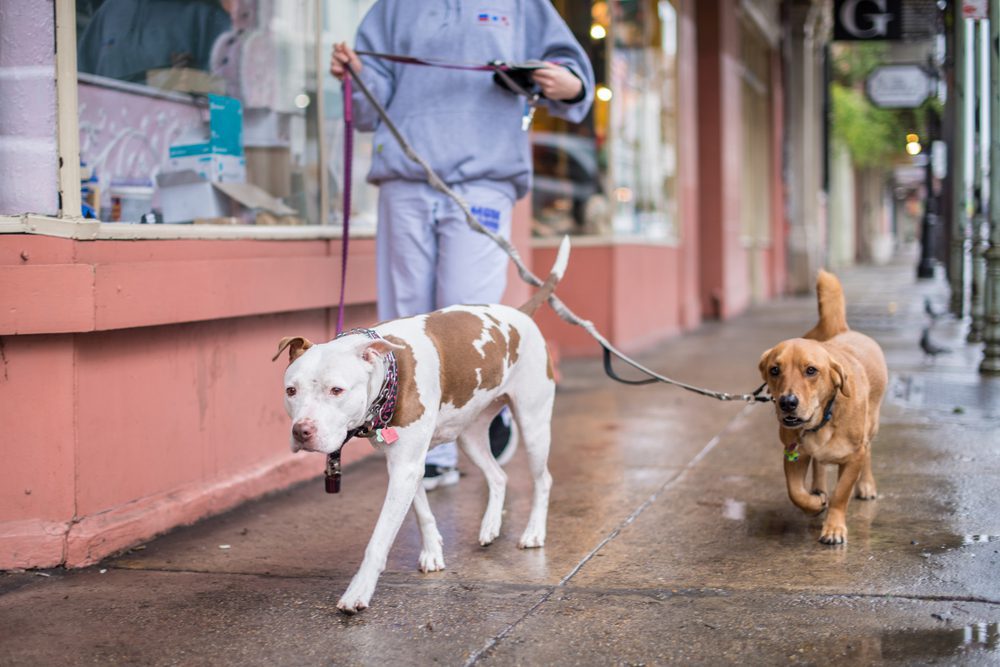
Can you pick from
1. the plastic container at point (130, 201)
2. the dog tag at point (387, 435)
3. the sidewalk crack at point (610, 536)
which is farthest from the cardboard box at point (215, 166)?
the sidewalk crack at point (610, 536)

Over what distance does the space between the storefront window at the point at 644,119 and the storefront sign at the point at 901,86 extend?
6.86 meters

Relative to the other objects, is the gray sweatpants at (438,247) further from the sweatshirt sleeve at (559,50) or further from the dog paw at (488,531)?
the dog paw at (488,531)

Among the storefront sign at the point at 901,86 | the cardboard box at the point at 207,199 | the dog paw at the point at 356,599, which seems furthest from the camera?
the storefront sign at the point at 901,86

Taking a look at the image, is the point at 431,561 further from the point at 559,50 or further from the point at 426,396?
the point at 559,50

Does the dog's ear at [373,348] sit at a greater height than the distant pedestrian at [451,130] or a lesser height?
lesser

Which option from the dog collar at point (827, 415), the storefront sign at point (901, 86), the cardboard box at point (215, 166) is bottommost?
the dog collar at point (827, 415)

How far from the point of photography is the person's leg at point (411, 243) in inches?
197

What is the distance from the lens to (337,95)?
6.29m

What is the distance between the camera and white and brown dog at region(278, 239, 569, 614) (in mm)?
3209

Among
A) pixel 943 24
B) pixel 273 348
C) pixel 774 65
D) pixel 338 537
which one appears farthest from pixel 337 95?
pixel 774 65

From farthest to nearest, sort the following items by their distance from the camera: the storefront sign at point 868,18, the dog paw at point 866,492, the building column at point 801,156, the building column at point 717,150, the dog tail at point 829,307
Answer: the building column at point 801,156, the storefront sign at point 868,18, the building column at point 717,150, the dog paw at point 866,492, the dog tail at point 829,307

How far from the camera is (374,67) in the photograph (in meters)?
5.04

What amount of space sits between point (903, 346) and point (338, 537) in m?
7.95

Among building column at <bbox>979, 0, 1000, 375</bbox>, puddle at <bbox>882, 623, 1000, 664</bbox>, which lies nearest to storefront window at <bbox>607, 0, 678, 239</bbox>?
building column at <bbox>979, 0, 1000, 375</bbox>
